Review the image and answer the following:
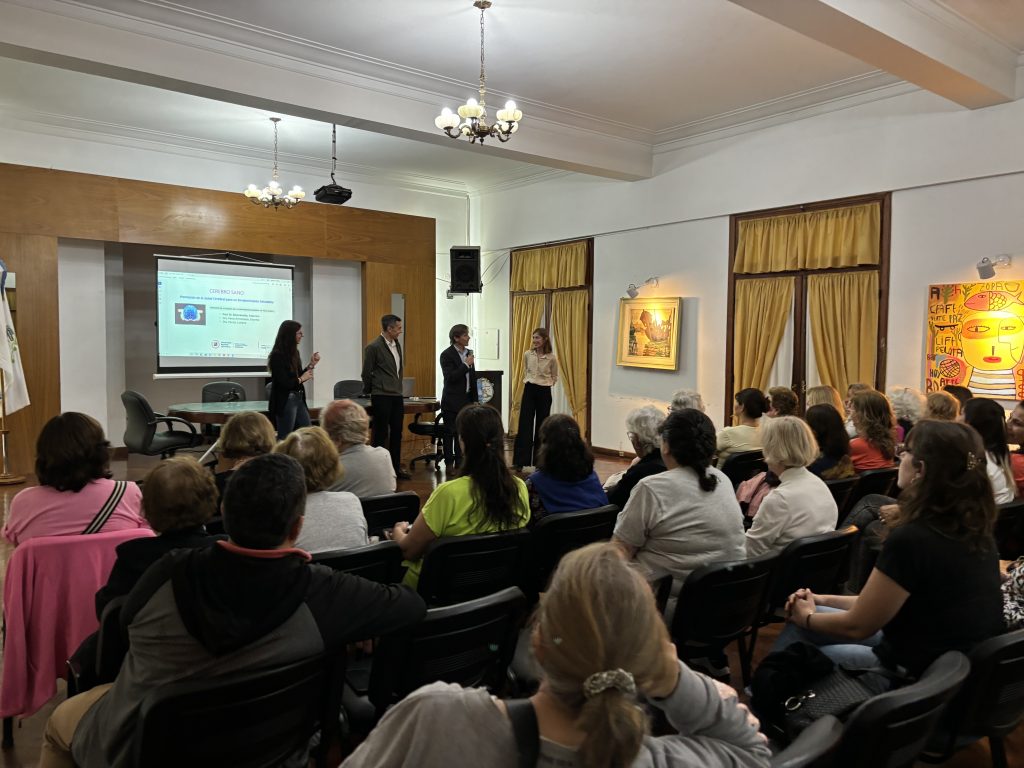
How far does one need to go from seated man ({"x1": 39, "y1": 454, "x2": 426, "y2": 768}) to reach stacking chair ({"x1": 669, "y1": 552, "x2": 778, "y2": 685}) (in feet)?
3.38

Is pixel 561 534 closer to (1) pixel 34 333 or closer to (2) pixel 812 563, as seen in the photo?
(2) pixel 812 563

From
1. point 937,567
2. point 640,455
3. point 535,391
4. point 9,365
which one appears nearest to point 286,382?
point 9,365

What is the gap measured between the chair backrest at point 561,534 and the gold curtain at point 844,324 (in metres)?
4.47

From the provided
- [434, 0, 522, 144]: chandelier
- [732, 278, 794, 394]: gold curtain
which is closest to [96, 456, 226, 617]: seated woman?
[434, 0, 522, 144]: chandelier

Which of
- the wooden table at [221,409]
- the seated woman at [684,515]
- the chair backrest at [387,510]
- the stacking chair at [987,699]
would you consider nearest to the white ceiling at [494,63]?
the wooden table at [221,409]

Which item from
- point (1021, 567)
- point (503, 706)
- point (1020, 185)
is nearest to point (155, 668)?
point (503, 706)

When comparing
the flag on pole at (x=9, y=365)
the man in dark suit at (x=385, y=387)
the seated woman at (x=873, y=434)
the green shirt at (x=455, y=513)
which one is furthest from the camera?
the man in dark suit at (x=385, y=387)

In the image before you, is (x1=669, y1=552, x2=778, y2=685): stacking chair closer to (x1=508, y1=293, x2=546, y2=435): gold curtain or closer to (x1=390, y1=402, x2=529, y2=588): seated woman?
(x1=390, y1=402, x2=529, y2=588): seated woman

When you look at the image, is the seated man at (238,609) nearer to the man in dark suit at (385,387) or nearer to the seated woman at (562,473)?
the seated woman at (562,473)

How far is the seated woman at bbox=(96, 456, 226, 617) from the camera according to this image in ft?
6.34

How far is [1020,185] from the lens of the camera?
539cm

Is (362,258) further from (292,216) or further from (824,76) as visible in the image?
(824,76)

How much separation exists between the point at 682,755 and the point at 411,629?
84cm

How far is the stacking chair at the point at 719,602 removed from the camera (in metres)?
2.20
